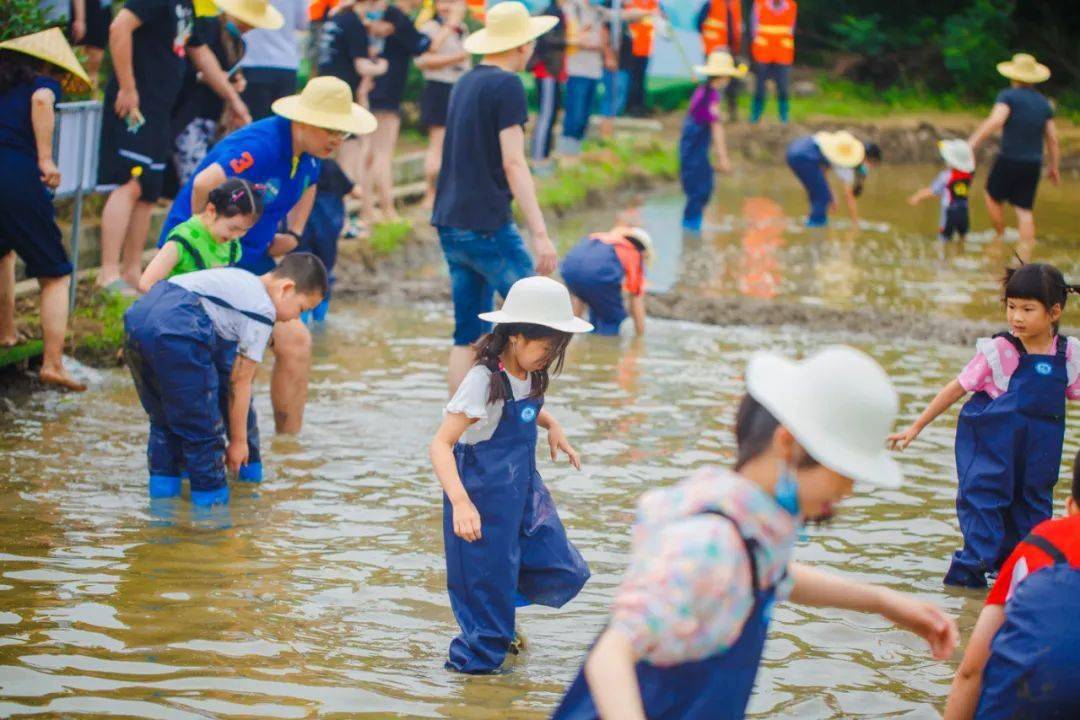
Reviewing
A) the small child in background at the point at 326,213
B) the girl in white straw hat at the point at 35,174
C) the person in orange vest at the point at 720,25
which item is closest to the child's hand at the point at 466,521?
the girl in white straw hat at the point at 35,174

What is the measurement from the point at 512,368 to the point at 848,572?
6.04 ft

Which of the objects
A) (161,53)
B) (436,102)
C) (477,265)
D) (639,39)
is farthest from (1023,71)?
(161,53)

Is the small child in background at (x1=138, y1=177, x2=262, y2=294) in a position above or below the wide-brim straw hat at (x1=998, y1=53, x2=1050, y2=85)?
below

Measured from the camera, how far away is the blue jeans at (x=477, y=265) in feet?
24.3

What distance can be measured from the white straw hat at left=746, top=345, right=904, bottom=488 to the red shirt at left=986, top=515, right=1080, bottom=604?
93cm

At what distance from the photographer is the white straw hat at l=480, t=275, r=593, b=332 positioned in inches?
175

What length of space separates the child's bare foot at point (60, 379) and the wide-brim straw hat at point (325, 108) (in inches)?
69.4

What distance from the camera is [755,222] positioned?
595 inches

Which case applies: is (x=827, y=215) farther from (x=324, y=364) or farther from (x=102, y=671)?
(x=102, y=671)

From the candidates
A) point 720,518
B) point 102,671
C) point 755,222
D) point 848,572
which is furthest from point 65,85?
point 755,222

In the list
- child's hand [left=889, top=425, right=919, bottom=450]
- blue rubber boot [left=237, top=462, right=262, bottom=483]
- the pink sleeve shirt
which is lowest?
blue rubber boot [left=237, top=462, right=262, bottom=483]

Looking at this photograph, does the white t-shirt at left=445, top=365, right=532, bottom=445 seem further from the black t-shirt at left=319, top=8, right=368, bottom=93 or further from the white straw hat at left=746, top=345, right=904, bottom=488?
the black t-shirt at left=319, top=8, right=368, bottom=93

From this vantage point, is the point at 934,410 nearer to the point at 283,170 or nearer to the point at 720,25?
the point at 283,170

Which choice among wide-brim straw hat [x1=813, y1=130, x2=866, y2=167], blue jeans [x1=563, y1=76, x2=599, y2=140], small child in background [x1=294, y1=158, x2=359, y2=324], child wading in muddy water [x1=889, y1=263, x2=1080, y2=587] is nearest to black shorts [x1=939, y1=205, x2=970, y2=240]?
wide-brim straw hat [x1=813, y1=130, x2=866, y2=167]
